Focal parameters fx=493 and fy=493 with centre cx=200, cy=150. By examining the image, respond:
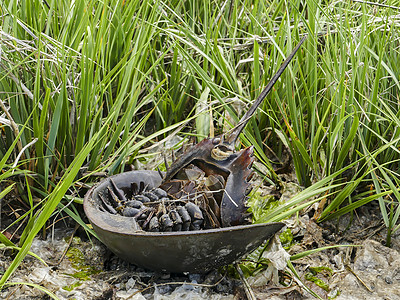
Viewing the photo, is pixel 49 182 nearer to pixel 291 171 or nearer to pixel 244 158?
pixel 244 158

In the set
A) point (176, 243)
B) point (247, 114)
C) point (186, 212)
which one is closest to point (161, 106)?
point (247, 114)

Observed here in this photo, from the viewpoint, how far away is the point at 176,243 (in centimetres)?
141

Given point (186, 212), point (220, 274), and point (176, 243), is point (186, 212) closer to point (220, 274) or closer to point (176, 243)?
point (176, 243)

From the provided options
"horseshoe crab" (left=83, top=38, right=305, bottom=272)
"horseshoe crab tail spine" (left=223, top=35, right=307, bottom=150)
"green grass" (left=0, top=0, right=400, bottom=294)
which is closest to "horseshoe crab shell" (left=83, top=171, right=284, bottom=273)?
"horseshoe crab" (left=83, top=38, right=305, bottom=272)

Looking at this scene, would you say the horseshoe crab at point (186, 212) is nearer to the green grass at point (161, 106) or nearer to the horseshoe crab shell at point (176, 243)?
the horseshoe crab shell at point (176, 243)

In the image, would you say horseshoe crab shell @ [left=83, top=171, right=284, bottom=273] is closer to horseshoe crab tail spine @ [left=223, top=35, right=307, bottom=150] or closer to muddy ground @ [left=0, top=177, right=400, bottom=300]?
muddy ground @ [left=0, top=177, right=400, bottom=300]

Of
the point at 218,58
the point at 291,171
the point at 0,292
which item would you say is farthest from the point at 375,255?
the point at 0,292

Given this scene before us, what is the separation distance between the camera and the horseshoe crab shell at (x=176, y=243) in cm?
140

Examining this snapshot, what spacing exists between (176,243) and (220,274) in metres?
0.34

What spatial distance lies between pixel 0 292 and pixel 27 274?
0.38 feet

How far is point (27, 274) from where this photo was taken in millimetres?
1591

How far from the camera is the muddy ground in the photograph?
5.14 ft

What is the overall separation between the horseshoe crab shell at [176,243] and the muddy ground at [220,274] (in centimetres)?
9

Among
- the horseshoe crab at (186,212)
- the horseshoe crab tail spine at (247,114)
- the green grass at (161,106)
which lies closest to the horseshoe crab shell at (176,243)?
the horseshoe crab at (186,212)
